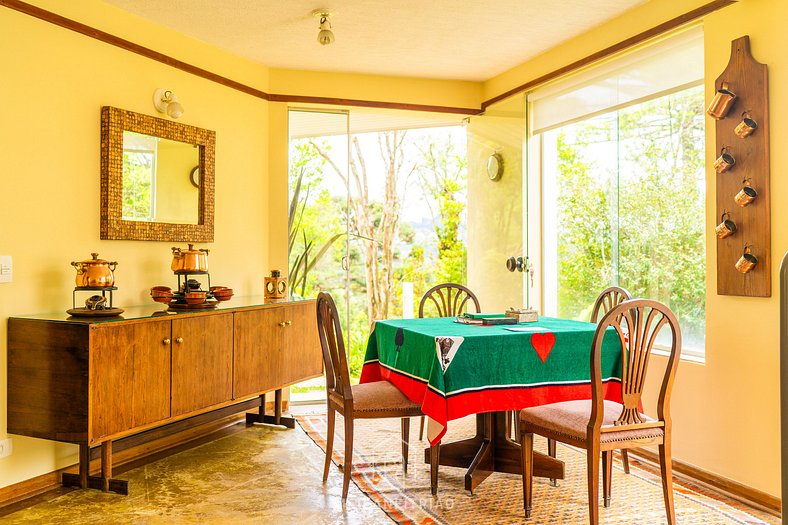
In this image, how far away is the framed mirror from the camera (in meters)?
3.48

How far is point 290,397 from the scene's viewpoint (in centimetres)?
483

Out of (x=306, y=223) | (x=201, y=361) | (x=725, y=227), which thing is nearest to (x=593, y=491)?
(x=725, y=227)

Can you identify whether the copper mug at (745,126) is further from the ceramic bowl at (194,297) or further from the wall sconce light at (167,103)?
the wall sconce light at (167,103)

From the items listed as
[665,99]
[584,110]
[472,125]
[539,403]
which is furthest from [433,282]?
[539,403]

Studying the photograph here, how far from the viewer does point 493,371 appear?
8.83 ft

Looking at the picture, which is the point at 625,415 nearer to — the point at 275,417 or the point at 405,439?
the point at 405,439

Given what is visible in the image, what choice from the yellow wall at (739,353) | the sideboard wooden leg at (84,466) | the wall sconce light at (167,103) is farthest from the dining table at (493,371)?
the wall sconce light at (167,103)

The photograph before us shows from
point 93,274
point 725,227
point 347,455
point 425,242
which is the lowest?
point 347,455

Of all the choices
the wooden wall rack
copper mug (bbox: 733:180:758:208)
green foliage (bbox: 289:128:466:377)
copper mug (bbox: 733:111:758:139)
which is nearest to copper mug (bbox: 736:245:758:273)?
the wooden wall rack

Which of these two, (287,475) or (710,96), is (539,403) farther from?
(710,96)

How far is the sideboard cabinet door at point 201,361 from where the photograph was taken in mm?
3250

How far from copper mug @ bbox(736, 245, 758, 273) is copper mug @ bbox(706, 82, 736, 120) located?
66cm

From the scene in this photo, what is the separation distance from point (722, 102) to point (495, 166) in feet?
6.76

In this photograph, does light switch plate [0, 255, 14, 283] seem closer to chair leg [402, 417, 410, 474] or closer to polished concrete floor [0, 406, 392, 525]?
polished concrete floor [0, 406, 392, 525]
